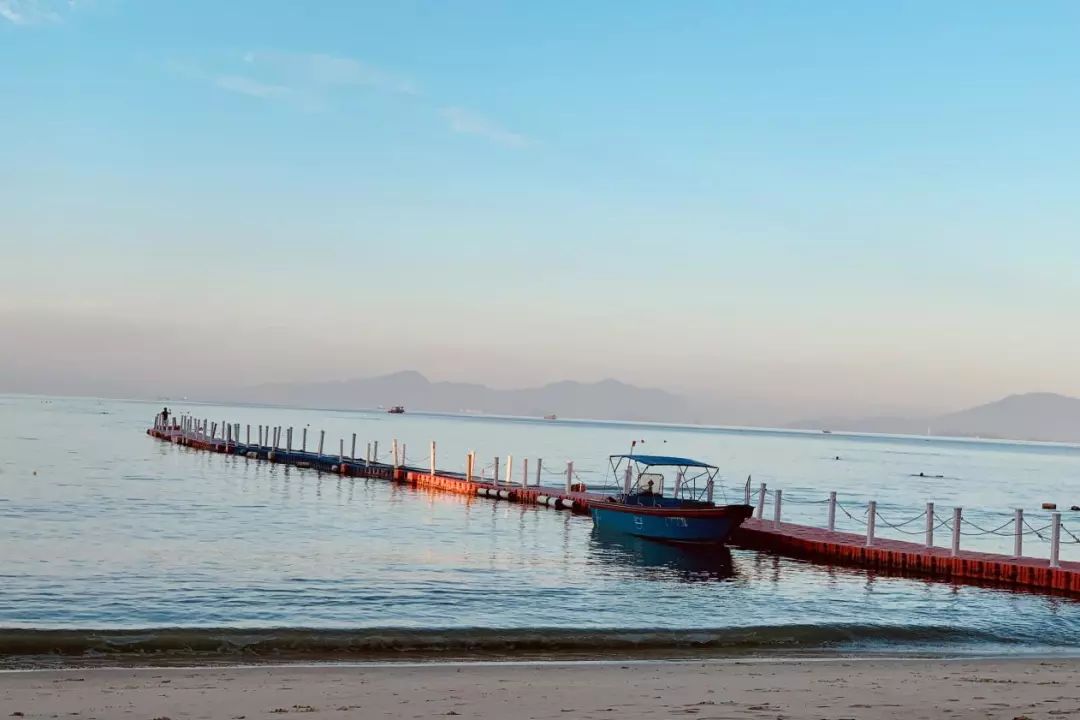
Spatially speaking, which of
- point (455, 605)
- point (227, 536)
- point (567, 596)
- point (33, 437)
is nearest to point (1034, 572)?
point (567, 596)

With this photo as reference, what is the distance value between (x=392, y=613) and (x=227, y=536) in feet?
49.2

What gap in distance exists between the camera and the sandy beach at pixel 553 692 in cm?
1128

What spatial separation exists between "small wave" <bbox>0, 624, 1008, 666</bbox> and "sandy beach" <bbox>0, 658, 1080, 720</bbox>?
1.83 metres

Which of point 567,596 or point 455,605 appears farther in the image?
point 567,596

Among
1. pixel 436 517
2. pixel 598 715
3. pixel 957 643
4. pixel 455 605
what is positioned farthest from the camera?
pixel 436 517

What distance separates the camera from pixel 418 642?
18.0 m

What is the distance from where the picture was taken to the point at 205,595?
72.5 ft

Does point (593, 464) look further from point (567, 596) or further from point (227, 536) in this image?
point (567, 596)

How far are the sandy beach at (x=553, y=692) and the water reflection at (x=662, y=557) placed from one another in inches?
555

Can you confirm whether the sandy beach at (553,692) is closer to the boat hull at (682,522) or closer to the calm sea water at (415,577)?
the calm sea water at (415,577)

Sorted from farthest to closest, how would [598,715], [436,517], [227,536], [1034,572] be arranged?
[436,517]
[227,536]
[1034,572]
[598,715]

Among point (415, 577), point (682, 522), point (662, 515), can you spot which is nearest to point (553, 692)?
point (415, 577)

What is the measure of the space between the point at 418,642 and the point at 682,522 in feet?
64.8

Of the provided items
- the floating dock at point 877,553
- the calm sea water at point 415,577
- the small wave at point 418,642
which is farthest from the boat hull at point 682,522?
the small wave at point 418,642
